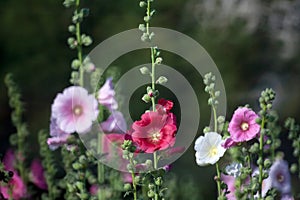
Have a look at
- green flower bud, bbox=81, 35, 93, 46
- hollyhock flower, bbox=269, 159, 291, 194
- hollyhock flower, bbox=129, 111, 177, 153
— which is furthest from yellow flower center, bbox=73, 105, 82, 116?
hollyhock flower, bbox=269, 159, 291, 194

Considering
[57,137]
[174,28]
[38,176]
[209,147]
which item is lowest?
[209,147]

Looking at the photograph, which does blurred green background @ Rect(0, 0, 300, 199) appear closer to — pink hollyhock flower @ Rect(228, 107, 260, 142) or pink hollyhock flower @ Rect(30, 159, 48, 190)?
pink hollyhock flower @ Rect(30, 159, 48, 190)

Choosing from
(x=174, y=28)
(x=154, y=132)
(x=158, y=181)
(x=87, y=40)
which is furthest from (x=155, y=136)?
(x=174, y=28)

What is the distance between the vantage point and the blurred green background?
16.9 ft

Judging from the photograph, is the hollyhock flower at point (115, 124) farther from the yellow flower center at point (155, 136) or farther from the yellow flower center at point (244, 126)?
the yellow flower center at point (244, 126)

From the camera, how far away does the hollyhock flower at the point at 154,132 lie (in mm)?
1875

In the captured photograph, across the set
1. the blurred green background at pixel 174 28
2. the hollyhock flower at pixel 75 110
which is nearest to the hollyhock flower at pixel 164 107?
the hollyhock flower at pixel 75 110

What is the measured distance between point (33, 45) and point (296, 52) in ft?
5.35

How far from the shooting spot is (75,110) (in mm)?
2113

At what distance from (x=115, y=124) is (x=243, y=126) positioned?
0.40 metres

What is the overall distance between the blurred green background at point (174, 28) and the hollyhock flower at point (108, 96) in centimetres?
291

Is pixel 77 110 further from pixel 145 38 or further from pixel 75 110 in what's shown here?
pixel 145 38

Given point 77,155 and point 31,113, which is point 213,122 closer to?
point 77,155

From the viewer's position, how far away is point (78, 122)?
2137mm
